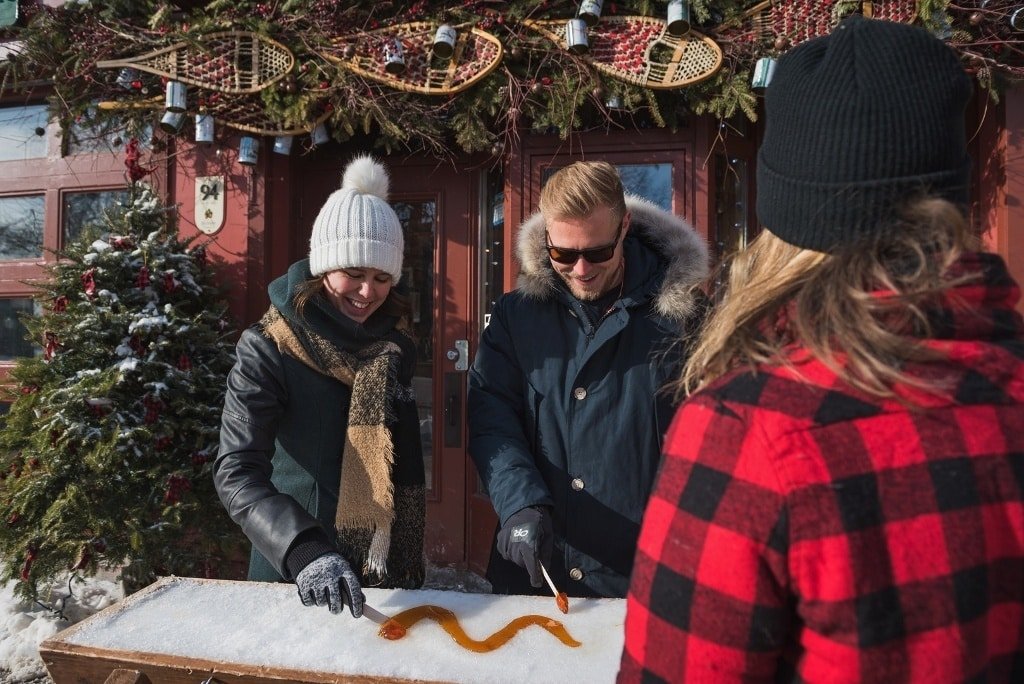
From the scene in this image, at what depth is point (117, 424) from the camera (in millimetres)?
3436

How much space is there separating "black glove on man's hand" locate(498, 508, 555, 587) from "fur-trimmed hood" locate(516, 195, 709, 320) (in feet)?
2.20

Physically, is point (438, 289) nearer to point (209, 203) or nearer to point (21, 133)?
point (209, 203)

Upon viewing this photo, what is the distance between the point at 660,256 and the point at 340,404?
3.57ft

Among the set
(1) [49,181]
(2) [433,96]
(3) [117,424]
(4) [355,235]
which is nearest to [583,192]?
(4) [355,235]

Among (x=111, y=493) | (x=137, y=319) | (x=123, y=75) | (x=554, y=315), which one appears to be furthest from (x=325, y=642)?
(x=123, y=75)

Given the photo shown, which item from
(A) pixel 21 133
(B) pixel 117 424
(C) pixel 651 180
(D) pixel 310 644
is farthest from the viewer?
(A) pixel 21 133

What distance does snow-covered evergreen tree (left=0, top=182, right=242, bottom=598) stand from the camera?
338 cm

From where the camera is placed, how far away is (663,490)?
77 cm

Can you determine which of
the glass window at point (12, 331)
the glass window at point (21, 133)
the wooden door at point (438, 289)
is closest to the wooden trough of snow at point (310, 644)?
the wooden door at point (438, 289)

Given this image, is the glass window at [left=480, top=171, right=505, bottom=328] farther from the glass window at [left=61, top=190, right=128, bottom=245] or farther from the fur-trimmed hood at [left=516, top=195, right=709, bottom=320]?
the glass window at [left=61, top=190, right=128, bottom=245]

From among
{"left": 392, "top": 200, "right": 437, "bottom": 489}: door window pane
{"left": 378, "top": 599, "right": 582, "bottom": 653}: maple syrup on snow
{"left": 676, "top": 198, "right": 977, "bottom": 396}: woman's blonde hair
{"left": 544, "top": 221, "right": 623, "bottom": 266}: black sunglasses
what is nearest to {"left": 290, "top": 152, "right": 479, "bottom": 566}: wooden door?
{"left": 392, "top": 200, "right": 437, "bottom": 489}: door window pane

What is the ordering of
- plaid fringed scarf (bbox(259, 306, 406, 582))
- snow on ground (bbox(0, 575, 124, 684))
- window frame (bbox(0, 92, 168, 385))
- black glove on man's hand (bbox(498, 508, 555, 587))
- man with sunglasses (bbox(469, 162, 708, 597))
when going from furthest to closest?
window frame (bbox(0, 92, 168, 385)) → snow on ground (bbox(0, 575, 124, 684)) → plaid fringed scarf (bbox(259, 306, 406, 582)) → man with sunglasses (bbox(469, 162, 708, 597)) → black glove on man's hand (bbox(498, 508, 555, 587))

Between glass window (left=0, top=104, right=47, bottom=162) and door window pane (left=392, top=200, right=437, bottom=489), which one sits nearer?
door window pane (left=392, top=200, right=437, bottom=489)

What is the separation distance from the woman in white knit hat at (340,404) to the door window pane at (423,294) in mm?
2063
